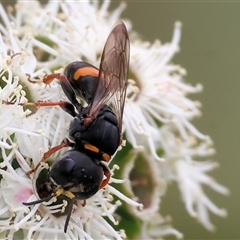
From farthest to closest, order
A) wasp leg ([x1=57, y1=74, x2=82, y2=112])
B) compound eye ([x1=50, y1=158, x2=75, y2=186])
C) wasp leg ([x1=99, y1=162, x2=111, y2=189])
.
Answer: wasp leg ([x1=57, y1=74, x2=82, y2=112])
wasp leg ([x1=99, y1=162, x2=111, y2=189])
compound eye ([x1=50, y1=158, x2=75, y2=186])

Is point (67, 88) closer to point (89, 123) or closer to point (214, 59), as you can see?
point (89, 123)

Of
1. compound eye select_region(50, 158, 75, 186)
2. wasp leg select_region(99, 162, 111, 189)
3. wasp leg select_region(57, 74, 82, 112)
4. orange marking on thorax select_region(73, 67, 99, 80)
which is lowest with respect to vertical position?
compound eye select_region(50, 158, 75, 186)

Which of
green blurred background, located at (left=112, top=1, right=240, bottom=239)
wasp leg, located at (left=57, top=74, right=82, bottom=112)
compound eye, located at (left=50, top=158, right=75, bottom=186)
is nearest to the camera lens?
compound eye, located at (left=50, top=158, right=75, bottom=186)

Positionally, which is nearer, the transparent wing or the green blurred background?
the transparent wing

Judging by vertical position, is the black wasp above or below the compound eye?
above

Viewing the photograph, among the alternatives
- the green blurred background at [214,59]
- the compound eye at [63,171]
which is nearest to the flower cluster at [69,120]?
the compound eye at [63,171]

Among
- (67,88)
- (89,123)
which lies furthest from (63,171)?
(67,88)

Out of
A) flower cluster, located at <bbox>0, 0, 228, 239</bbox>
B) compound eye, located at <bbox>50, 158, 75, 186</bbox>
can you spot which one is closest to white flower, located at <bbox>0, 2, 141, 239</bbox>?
Result: flower cluster, located at <bbox>0, 0, 228, 239</bbox>

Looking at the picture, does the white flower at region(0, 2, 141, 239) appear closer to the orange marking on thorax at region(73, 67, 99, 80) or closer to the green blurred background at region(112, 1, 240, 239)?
the orange marking on thorax at region(73, 67, 99, 80)
